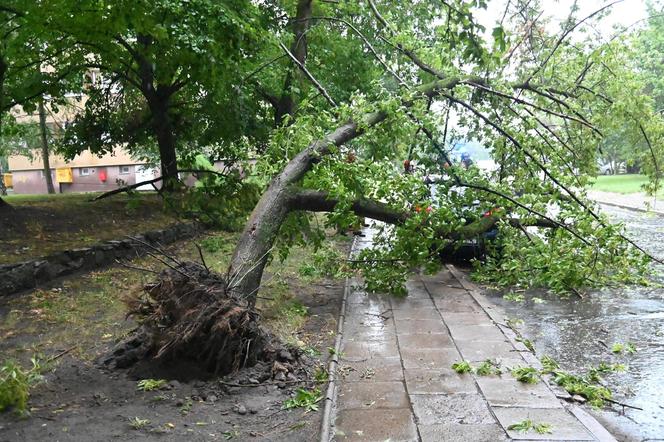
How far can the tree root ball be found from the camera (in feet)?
15.1

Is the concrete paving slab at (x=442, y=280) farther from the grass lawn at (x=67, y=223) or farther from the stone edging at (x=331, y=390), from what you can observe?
the grass lawn at (x=67, y=223)

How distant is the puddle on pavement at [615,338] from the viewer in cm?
425

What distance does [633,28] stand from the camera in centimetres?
907

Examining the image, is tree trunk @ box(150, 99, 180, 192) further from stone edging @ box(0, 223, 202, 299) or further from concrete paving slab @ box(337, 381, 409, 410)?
concrete paving slab @ box(337, 381, 409, 410)

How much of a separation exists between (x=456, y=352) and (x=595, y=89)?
660cm

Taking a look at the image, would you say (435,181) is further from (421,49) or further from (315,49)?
(315,49)

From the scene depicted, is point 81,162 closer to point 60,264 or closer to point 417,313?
point 60,264

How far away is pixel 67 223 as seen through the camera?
32.4 ft

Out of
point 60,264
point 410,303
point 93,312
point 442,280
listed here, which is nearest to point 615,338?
point 410,303

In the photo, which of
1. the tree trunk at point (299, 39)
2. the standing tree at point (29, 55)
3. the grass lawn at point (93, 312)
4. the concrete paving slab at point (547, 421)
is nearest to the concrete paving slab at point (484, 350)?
the concrete paving slab at point (547, 421)

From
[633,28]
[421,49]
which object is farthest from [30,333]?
[633,28]

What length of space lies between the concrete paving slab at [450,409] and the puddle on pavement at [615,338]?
96 cm

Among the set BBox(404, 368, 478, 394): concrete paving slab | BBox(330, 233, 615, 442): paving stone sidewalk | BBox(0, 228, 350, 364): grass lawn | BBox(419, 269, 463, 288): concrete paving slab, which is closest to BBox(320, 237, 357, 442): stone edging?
BBox(330, 233, 615, 442): paving stone sidewalk

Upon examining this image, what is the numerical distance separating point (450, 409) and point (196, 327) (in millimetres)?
2168
